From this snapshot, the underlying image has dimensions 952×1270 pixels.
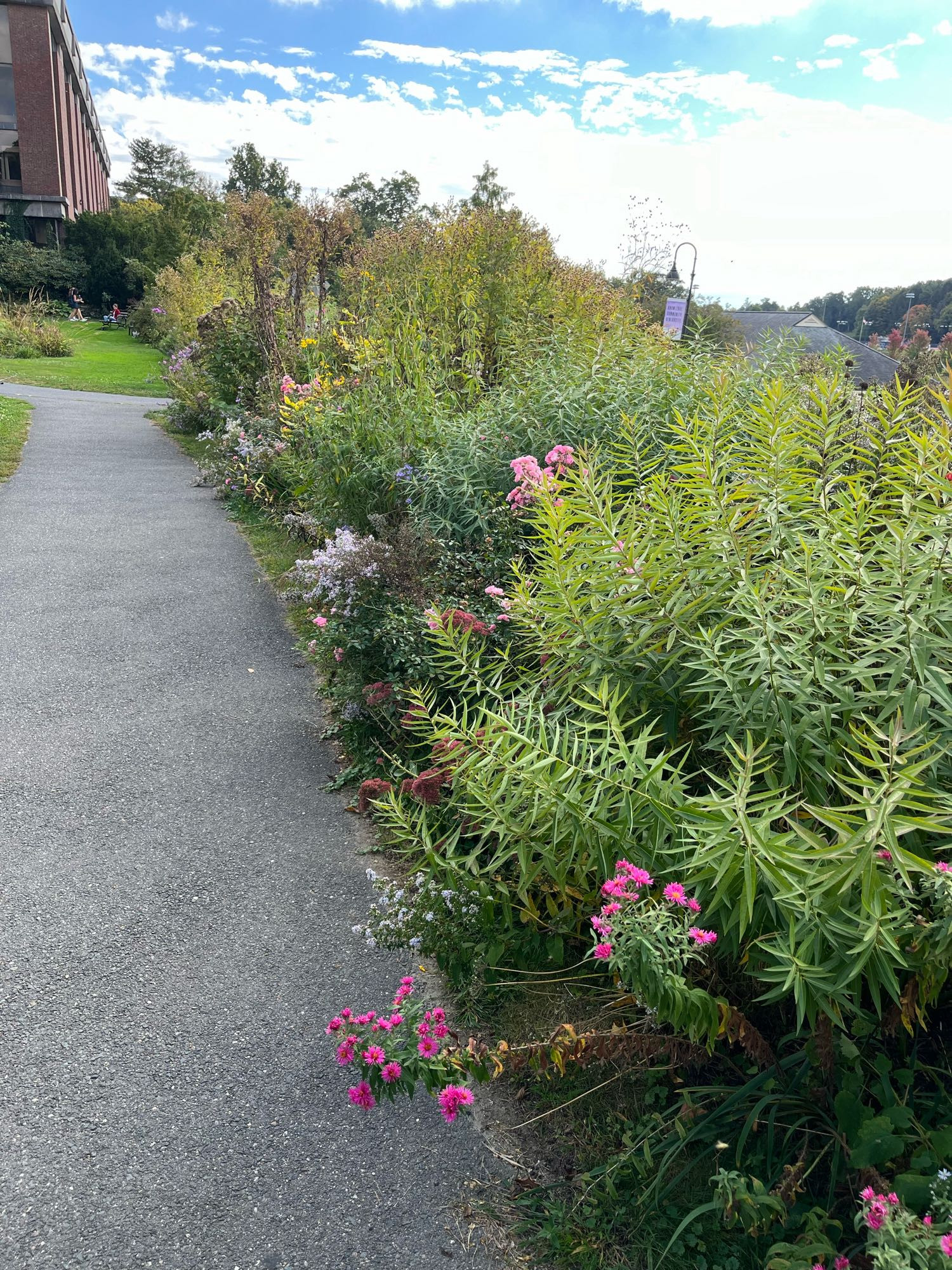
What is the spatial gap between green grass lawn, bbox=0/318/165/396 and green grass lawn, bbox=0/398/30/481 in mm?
4036

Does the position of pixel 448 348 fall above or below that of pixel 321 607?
above

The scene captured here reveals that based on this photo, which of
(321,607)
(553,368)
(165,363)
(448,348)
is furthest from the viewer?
(165,363)

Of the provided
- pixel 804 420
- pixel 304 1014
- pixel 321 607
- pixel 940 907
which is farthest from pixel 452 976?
pixel 321 607

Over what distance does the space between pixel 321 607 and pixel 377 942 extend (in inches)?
136

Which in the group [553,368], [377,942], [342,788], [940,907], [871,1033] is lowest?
[342,788]

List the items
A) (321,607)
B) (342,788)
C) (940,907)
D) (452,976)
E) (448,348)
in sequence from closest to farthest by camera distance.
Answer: (940,907), (452,976), (342,788), (321,607), (448,348)

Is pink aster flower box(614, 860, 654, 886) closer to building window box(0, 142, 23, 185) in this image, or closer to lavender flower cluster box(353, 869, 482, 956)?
lavender flower cluster box(353, 869, 482, 956)

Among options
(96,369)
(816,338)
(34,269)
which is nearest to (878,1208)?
(96,369)

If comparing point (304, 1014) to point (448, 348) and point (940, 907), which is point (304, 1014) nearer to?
point (940, 907)

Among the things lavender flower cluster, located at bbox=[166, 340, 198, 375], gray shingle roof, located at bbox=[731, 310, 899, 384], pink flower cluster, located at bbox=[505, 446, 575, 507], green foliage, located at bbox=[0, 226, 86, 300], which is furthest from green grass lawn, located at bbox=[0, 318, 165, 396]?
pink flower cluster, located at bbox=[505, 446, 575, 507]

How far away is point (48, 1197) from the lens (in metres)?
2.10

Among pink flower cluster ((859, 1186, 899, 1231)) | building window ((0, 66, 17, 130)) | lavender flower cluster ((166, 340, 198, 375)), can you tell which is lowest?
pink flower cluster ((859, 1186, 899, 1231))

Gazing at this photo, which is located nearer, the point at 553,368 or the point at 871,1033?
the point at 871,1033

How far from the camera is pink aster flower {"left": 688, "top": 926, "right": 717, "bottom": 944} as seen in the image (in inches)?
67.0
